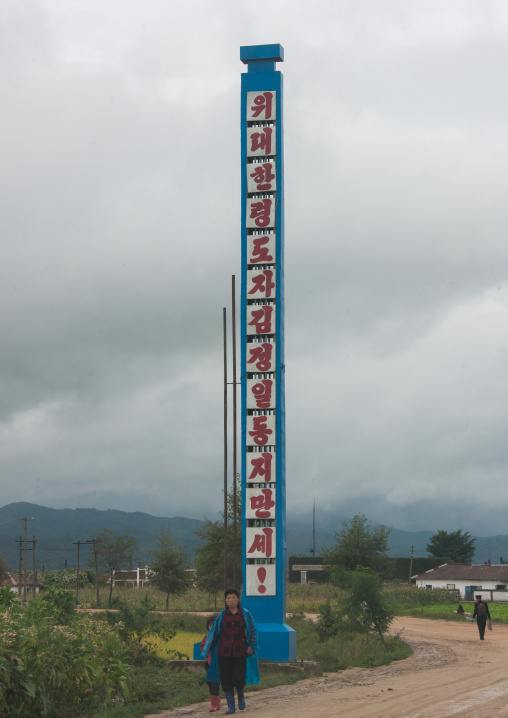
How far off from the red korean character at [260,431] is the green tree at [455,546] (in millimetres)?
118846

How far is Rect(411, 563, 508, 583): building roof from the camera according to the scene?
86625 millimetres

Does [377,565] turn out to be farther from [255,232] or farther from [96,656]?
[96,656]

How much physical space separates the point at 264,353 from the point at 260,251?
2.77 m

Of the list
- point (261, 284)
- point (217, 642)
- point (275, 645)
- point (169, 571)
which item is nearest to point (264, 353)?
point (261, 284)

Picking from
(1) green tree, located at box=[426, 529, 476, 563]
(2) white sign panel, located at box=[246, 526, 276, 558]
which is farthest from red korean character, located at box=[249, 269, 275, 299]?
(1) green tree, located at box=[426, 529, 476, 563]

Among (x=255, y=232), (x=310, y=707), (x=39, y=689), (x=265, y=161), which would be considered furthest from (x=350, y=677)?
(x=265, y=161)

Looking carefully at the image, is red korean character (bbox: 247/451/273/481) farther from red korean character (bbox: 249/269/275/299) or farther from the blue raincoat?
the blue raincoat

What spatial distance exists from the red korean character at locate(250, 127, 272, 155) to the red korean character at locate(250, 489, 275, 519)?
9.12m

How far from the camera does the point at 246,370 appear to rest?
68.0 feet

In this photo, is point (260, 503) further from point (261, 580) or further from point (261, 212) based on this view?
point (261, 212)

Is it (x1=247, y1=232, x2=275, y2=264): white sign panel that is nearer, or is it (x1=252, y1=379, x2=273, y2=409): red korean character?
(x1=252, y1=379, x2=273, y2=409): red korean character

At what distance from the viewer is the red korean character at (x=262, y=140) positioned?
21688mm

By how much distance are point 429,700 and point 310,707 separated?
6.25 ft

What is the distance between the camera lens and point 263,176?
2159 centimetres
